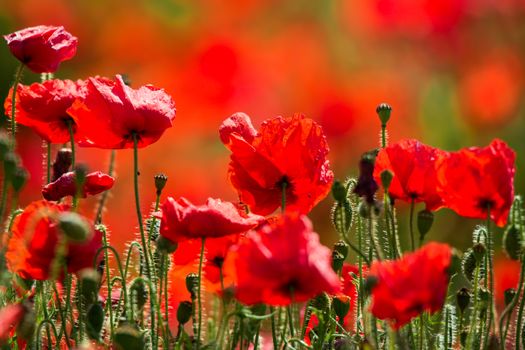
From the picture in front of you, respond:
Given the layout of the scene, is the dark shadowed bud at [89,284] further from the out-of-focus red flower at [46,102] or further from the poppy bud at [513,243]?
the poppy bud at [513,243]

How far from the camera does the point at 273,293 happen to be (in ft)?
3.52

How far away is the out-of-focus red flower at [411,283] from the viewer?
1047 mm

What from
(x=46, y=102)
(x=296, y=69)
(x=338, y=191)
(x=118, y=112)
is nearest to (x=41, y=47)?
(x=46, y=102)

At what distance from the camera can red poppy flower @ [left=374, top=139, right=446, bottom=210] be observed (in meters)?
1.31

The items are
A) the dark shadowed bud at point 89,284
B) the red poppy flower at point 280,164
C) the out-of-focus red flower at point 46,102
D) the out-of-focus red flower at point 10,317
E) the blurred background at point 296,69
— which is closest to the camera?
the out-of-focus red flower at point 10,317

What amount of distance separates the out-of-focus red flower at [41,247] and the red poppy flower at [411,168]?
0.34 meters

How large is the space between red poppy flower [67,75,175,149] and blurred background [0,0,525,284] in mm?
2508

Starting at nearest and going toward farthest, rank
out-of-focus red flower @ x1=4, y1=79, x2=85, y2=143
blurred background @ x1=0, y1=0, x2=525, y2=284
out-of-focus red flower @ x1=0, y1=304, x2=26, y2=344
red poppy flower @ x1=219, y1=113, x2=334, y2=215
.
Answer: out-of-focus red flower @ x1=0, y1=304, x2=26, y2=344, red poppy flower @ x1=219, y1=113, x2=334, y2=215, out-of-focus red flower @ x1=4, y1=79, x2=85, y2=143, blurred background @ x1=0, y1=0, x2=525, y2=284

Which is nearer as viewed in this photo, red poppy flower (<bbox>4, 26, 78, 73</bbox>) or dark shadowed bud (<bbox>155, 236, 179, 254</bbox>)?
dark shadowed bud (<bbox>155, 236, 179, 254</bbox>)

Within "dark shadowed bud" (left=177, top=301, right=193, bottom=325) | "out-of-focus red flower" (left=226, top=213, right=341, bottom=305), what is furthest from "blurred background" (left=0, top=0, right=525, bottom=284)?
"out-of-focus red flower" (left=226, top=213, right=341, bottom=305)

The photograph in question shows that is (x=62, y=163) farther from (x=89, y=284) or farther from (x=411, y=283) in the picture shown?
(x=411, y=283)

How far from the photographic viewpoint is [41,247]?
1.19 metres

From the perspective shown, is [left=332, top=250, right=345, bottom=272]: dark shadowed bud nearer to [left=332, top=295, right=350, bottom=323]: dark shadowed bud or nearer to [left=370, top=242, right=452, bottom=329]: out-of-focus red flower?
[left=332, top=295, right=350, bottom=323]: dark shadowed bud

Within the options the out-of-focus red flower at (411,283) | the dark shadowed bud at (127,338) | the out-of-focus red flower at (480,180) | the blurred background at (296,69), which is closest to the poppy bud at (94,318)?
the dark shadowed bud at (127,338)
